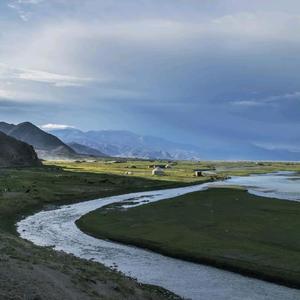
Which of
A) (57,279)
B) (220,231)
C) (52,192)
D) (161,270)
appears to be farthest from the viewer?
(52,192)

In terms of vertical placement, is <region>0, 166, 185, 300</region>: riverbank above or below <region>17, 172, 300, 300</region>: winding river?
above

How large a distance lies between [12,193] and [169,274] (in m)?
56.1

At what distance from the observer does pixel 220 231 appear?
172ft

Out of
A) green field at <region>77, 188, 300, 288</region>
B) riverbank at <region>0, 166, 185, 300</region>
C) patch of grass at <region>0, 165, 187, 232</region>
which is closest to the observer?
riverbank at <region>0, 166, 185, 300</region>

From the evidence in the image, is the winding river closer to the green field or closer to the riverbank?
the green field

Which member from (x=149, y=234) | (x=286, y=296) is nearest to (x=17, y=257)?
(x=286, y=296)

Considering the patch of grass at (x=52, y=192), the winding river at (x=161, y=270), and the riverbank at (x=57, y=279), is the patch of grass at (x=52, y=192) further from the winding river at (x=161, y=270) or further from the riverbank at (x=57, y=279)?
the riverbank at (x=57, y=279)

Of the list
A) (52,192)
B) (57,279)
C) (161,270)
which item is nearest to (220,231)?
(161,270)

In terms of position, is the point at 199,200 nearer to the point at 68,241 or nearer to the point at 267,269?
the point at 68,241

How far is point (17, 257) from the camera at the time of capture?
104 ft

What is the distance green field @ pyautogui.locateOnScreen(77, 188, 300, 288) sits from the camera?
3853 cm

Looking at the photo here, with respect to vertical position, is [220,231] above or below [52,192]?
below

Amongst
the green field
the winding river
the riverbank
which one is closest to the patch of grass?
the winding river

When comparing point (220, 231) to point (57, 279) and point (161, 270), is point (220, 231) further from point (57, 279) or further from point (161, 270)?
point (57, 279)
